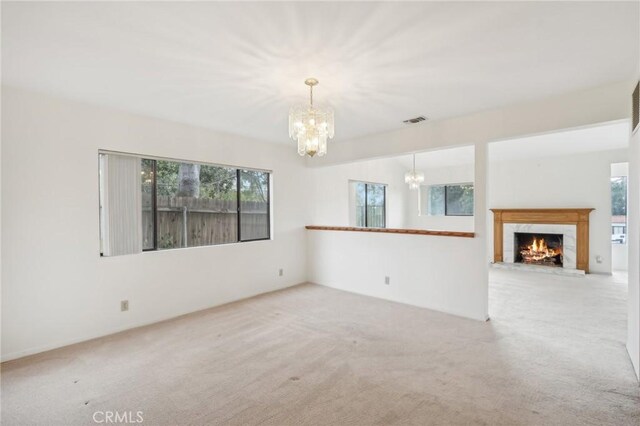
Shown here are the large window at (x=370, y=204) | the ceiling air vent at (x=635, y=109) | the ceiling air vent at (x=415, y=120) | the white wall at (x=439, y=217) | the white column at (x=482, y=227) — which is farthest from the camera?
the white wall at (x=439, y=217)

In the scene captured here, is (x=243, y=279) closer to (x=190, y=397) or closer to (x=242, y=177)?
(x=242, y=177)

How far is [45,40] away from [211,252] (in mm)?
2899

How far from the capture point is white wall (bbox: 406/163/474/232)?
8344mm

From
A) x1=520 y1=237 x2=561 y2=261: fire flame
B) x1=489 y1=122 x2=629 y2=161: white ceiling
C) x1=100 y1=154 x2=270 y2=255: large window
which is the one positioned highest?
x1=489 y1=122 x2=629 y2=161: white ceiling

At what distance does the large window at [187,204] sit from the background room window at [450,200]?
5685 mm

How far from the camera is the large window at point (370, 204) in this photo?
738 centimetres

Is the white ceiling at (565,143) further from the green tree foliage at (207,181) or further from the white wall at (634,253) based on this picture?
the green tree foliage at (207,181)

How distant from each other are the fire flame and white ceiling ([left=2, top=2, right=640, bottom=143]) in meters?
5.31

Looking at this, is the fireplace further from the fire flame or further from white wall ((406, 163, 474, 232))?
white wall ((406, 163, 474, 232))

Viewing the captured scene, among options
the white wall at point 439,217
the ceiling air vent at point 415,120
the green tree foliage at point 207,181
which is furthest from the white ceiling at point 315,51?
the white wall at point 439,217

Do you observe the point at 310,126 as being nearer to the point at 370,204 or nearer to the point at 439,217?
the point at 370,204

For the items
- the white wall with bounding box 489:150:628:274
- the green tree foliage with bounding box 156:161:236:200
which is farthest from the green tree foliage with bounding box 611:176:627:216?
the green tree foliage with bounding box 156:161:236:200

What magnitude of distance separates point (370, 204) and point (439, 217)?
2379 millimetres

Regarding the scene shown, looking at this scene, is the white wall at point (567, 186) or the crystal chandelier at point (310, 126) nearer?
the crystal chandelier at point (310, 126)
